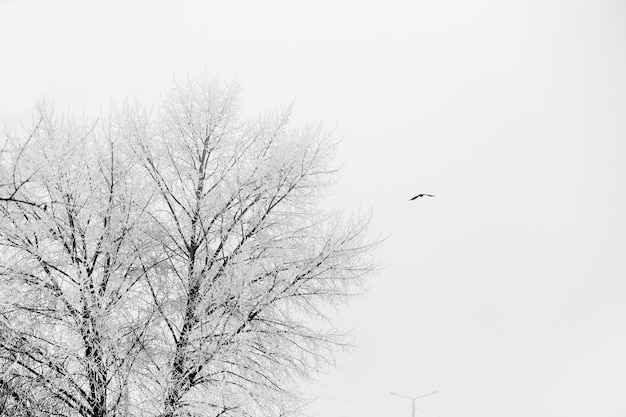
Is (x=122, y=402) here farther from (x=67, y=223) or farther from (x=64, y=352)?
(x=67, y=223)

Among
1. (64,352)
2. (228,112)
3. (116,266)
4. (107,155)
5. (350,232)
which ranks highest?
(228,112)

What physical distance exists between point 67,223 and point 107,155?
1.28 m

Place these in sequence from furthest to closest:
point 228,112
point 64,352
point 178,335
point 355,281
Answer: point 228,112 → point 355,281 → point 178,335 → point 64,352

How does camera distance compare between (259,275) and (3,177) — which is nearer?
(3,177)

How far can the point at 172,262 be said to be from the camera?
7.34m

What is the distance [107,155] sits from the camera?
754 cm

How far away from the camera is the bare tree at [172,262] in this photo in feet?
19.9

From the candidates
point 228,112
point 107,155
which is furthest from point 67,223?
point 228,112

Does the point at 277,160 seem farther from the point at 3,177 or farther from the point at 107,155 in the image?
the point at 3,177

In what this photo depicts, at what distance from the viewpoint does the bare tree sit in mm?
6078

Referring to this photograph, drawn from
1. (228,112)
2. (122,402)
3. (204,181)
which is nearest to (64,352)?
(122,402)

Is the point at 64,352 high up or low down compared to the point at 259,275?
down

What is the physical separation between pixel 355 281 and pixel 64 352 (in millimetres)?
3770

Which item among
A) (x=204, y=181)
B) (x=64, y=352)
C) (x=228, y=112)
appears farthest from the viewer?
(x=228, y=112)
